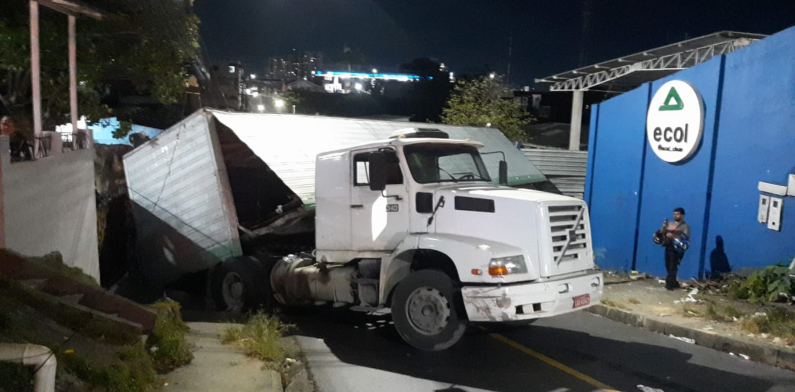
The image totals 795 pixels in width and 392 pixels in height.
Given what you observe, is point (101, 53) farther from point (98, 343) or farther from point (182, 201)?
point (98, 343)

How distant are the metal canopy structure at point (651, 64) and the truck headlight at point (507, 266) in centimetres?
1056

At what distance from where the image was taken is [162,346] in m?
5.74

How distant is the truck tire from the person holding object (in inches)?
258

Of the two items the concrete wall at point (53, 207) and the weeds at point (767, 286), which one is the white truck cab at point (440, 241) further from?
the weeds at point (767, 286)

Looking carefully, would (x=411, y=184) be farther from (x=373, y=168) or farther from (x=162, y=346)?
(x=162, y=346)

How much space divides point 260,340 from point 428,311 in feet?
6.18

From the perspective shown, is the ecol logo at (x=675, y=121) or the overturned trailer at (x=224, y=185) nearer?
the overturned trailer at (x=224, y=185)

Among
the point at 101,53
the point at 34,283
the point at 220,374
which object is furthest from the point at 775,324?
the point at 101,53

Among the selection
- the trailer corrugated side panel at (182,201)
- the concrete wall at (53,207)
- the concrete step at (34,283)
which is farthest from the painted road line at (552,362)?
the concrete wall at (53,207)

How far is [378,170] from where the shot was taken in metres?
7.09

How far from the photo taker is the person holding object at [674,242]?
980cm

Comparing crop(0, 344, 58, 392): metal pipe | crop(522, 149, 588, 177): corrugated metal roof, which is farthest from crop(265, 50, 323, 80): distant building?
crop(0, 344, 58, 392): metal pipe

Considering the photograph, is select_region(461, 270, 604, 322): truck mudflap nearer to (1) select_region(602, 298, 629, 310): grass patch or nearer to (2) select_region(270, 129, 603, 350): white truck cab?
(2) select_region(270, 129, 603, 350): white truck cab

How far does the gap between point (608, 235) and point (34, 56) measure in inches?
436
